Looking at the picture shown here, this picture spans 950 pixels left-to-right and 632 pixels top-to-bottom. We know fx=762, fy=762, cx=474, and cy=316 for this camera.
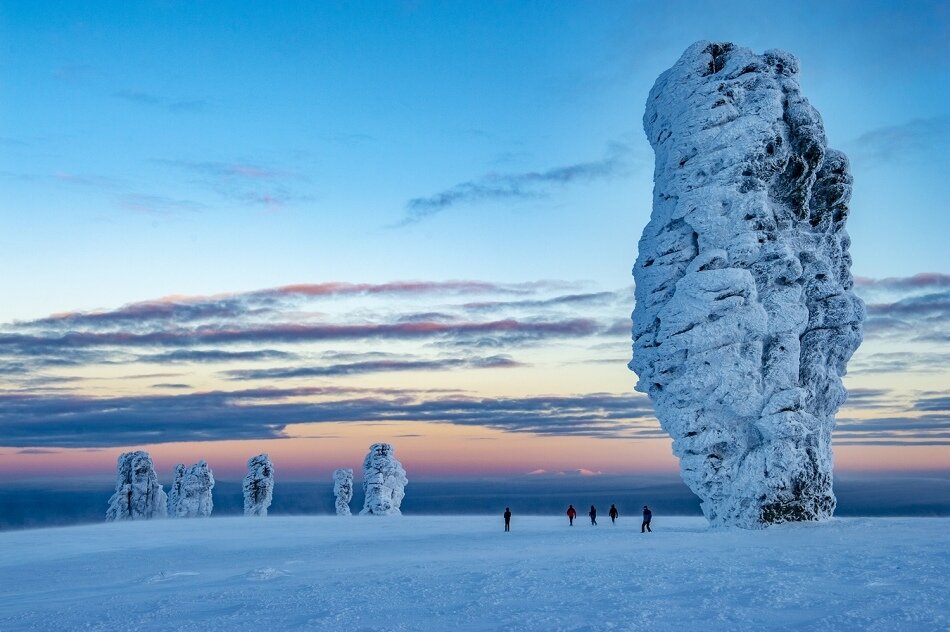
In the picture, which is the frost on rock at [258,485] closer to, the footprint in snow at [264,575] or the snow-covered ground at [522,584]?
the snow-covered ground at [522,584]

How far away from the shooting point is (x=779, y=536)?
2856 cm

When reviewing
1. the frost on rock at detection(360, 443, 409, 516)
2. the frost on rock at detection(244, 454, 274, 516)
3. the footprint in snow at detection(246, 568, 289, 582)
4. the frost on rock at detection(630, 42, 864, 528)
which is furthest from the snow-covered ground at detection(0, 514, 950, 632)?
the frost on rock at detection(244, 454, 274, 516)

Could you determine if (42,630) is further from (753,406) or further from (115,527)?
(115,527)

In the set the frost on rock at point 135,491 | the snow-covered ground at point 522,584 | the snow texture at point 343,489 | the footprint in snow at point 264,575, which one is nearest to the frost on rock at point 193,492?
the frost on rock at point 135,491

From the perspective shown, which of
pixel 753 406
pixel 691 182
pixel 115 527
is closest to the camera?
pixel 753 406

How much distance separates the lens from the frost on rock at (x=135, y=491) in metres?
72.0

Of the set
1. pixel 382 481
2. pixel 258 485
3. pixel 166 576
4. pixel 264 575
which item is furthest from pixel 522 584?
pixel 258 485

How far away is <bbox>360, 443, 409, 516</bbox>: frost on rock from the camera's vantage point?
7400cm

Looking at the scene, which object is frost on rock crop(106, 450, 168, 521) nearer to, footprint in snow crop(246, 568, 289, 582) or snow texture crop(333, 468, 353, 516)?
snow texture crop(333, 468, 353, 516)

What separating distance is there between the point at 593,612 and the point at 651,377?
78.2 ft

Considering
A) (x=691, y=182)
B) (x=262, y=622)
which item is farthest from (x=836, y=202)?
(x=262, y=622)

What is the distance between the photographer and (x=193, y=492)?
77.1 meters

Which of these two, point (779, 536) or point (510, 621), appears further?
point (779, 536)

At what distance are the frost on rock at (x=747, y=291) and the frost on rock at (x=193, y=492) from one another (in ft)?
178
